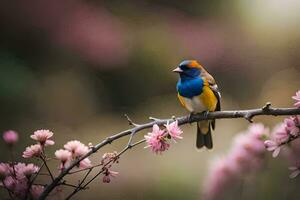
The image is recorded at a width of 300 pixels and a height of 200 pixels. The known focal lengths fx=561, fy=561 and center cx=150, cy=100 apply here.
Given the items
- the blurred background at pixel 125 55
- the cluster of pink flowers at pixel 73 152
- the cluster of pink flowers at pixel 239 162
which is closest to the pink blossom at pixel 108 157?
the cluster of pink flowers at pixel 73 152

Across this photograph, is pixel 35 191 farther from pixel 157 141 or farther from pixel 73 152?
pixel 157 141

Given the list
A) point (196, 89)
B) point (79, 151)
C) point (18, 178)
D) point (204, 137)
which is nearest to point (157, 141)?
point (79, 151)

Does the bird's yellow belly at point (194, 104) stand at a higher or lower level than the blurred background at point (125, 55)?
lower

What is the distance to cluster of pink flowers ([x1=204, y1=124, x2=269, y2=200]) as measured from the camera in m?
1.27

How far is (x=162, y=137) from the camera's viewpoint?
35.2 inches

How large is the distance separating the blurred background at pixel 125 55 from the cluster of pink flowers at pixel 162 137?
284 cm

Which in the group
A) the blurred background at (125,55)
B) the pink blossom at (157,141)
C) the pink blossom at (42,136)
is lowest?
the pink blossom at (157,141)

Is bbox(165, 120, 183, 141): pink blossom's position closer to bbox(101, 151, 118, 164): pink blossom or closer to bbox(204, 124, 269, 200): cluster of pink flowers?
bbox(101, 151, 118, 164): pink blossom

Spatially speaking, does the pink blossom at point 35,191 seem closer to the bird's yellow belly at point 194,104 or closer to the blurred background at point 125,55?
the bird's yellow belly at point 194,104

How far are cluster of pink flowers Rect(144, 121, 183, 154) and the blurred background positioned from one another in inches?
112

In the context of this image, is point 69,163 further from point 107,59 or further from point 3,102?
point 107,59

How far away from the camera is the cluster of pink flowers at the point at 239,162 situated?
4.17 feet

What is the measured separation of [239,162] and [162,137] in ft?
1.88

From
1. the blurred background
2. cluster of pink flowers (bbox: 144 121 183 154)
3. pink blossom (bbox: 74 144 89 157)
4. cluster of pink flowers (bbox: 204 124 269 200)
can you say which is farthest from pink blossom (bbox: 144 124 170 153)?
the blurred background
